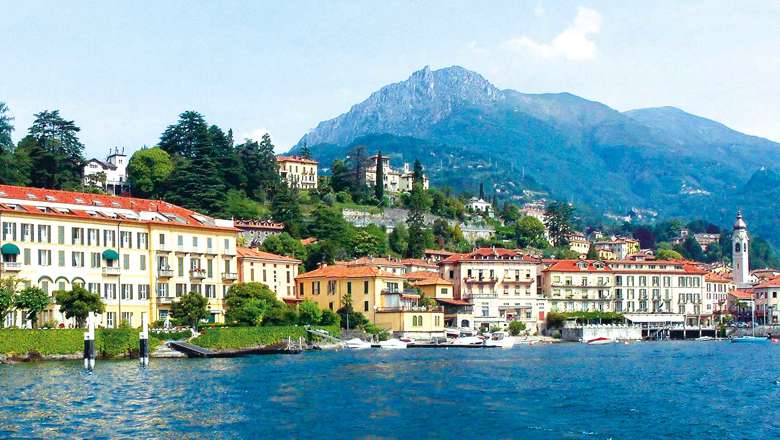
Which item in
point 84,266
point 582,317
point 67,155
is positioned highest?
point 67,155

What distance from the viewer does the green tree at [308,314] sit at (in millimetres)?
87312

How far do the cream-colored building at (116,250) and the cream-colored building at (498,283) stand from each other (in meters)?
37.1

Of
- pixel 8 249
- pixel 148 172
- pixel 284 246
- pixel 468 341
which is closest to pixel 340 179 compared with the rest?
pixel 148 172

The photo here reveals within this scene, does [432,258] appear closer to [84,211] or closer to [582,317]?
[582,317]

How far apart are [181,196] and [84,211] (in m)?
36.6

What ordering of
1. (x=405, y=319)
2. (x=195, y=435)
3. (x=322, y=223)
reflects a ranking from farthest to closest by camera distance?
(x=322, y=223) < (x=405, y=319) < (x=195, y=435)

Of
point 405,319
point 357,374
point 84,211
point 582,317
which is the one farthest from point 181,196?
point 357,374

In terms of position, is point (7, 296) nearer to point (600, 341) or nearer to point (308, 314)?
point (308, 314)

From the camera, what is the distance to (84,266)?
75188mm

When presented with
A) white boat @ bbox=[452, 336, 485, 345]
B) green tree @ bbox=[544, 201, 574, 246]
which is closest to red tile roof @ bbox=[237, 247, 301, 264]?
white boat @ bbox=[452, 336, 485, 345]

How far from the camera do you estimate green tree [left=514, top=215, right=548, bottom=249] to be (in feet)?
534

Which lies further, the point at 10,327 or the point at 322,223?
the point at 322,223

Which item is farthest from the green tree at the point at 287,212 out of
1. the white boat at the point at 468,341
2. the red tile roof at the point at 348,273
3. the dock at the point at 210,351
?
the dock at the point at 210,351

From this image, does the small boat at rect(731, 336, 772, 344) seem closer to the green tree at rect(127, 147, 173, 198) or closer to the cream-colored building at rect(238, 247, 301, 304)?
the cream-colored building at rect(238, 247, 301, 304)
